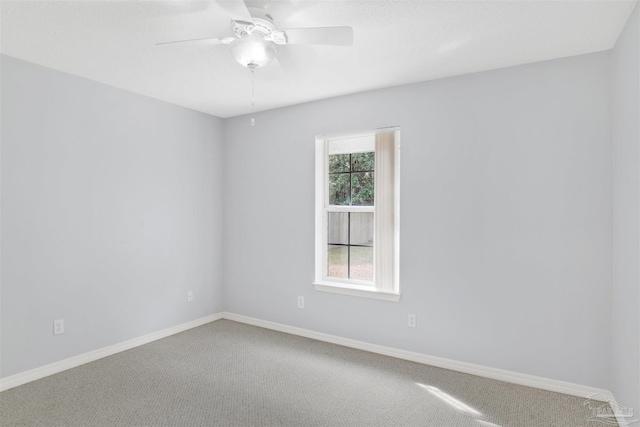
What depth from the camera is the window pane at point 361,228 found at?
3762 millimetres

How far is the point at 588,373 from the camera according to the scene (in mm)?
2609

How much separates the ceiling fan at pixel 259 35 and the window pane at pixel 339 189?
1.91m

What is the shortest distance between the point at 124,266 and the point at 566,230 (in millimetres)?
3842

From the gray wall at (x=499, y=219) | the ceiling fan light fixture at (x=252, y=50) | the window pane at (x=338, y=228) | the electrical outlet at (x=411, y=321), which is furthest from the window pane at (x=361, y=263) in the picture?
the ceiling fan light fixture at (x=252, y=50)

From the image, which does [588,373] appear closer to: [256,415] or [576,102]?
[576,102]

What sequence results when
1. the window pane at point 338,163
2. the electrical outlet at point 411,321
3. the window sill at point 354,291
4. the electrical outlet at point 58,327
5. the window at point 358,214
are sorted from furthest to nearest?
the window pane at point 338,163, the window at point 358,214, the window sill at point 354,291, the electrical outlet at point 411,321, the electrical outlet at point 58,327

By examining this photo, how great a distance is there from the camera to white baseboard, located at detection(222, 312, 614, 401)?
8.66 ft

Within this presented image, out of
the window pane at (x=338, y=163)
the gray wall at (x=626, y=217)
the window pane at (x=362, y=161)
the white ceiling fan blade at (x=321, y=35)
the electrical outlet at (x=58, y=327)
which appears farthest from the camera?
the window pane at (x=338, y=163)

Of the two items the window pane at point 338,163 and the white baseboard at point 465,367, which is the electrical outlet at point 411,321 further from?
the window pane at point 338,163

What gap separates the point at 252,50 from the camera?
83.2 inches

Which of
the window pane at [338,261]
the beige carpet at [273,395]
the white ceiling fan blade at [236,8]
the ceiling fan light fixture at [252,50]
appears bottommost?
the beige carpet at [273,395]

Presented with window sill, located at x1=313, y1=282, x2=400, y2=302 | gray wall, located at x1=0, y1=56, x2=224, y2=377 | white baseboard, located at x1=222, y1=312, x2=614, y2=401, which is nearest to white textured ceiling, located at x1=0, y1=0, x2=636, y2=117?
gray wall, located at x1=0, y1=56, x2=224, y2=377

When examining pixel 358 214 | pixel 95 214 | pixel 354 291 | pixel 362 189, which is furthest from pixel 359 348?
pixel 95 214

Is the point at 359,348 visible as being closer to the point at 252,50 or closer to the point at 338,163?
the point at 338,163
